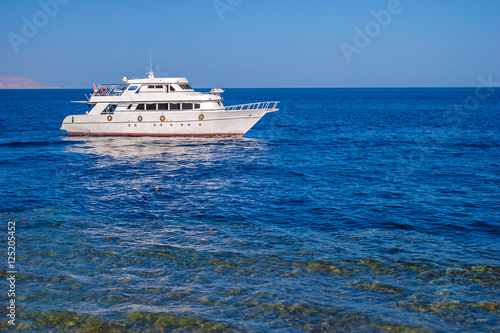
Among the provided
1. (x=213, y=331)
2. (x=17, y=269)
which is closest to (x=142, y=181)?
(x=17, y=269)

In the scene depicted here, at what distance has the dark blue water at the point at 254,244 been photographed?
10078 millimetres

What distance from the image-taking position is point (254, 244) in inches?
576

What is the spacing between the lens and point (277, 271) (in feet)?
40.8

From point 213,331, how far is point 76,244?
23.7 ft

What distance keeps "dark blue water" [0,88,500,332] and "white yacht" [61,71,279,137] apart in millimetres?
10440

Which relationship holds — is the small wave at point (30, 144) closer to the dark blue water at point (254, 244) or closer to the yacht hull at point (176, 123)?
the yacht hull at point (176, 123)

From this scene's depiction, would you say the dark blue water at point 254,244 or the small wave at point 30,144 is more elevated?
the small wave at point 30,144

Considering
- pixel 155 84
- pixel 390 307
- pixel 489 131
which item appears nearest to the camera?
pixel 390 307

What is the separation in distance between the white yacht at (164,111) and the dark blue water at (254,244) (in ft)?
34.3

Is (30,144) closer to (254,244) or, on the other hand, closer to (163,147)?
(163,147)

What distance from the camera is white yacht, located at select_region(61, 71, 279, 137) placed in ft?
133

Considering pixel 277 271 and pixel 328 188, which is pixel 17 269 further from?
pixel 328 188

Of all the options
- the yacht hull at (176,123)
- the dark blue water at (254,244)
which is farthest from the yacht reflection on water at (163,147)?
the dark blue water at (254,244)

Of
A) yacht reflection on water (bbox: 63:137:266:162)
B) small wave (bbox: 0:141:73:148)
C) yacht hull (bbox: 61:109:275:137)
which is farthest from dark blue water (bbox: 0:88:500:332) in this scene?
yacht hull (bbox: 61:109:275:137)
